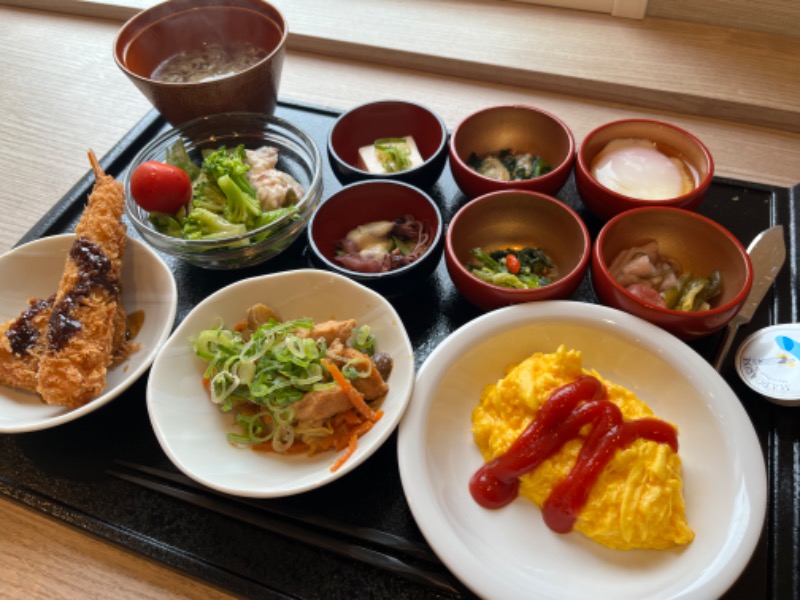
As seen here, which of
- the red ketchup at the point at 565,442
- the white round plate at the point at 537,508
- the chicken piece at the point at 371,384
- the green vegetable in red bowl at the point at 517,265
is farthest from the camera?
the green vegetable in red bowl at the point at 517,265

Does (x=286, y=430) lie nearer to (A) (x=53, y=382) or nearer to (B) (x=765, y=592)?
(A) (x=53, y=382)

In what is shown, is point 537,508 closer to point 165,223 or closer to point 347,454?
point 347,454

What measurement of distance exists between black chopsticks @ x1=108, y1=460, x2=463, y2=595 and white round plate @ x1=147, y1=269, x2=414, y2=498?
11 cm

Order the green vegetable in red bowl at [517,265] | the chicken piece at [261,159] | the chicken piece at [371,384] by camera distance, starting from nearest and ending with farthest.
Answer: the chicken piece at [371,384] < the green vegetable in red bowl at [517,265] < the chicken piece at [261,159]

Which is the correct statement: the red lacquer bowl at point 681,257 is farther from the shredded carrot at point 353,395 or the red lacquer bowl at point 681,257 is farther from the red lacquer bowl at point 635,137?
the shredded carrot at point 353,395

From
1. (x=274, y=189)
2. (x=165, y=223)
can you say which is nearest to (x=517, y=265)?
(x=274, y=189)

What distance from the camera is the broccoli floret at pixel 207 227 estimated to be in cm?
189

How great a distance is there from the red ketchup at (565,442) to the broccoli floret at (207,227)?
3.54 feet

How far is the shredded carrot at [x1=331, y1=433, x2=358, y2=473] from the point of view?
1.41m

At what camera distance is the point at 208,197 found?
1986 mm

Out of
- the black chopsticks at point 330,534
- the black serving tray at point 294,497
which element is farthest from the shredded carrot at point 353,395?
the black chopsticks at point 330,534

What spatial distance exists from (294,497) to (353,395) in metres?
0.30

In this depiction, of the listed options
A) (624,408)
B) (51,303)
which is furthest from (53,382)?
(624,408)

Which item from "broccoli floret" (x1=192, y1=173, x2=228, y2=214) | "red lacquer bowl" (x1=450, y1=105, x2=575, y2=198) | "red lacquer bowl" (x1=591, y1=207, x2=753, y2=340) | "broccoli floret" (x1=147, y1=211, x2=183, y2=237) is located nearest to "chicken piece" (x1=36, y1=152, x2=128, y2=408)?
"broccoli floret" (x1=147, y1=211, x2=183, y2=237)
